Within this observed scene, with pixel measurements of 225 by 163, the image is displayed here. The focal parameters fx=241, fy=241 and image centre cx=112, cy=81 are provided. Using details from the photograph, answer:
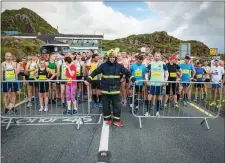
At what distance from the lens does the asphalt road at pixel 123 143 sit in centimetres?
450

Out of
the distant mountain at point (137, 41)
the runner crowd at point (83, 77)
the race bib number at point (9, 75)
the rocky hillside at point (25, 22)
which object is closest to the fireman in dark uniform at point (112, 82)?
the runner crowd at point (83, 77)

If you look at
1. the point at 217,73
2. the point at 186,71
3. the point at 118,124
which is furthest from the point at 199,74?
the point at 118,124

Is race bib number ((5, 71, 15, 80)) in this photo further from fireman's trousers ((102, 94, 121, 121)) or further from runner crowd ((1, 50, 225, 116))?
fireman's trousers ((102, 94, 121, 121))

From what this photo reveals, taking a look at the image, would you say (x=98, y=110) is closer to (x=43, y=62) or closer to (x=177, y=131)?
(x=43, y=62)

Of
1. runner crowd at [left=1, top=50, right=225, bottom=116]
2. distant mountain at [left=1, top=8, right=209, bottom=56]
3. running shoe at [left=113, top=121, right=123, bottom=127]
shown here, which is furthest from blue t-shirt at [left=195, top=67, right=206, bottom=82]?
distant mountain at [left=1, top=8, right=209, bottom=56]

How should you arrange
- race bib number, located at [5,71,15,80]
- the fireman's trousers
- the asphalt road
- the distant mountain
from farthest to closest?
the distant mountain < race bib number, located at [5,71,15,80] < the fireman's trousers < the asphalt road

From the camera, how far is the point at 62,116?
723 centimetres

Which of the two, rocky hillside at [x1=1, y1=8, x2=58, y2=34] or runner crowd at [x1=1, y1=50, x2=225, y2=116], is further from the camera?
rocky hillside at [x1=1, y1=8, x2=58, y2=34]

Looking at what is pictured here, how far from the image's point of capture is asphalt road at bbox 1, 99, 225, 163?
4.50 m

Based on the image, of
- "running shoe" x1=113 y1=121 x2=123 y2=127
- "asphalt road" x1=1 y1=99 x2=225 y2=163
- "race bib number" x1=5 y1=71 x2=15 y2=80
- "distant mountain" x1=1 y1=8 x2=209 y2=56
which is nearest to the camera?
"asphalt road" x1=1 y1=99 x2=225 y2=163

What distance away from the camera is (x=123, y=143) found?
17.1 feet

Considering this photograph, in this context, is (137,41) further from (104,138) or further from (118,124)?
(104,138)

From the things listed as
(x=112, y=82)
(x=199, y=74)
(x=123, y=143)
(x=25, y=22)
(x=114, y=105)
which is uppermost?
(x=25, y=22)

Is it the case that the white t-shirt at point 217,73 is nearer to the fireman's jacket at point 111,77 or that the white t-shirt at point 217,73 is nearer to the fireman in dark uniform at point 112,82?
the fireman in dark uniform at point 112,82
